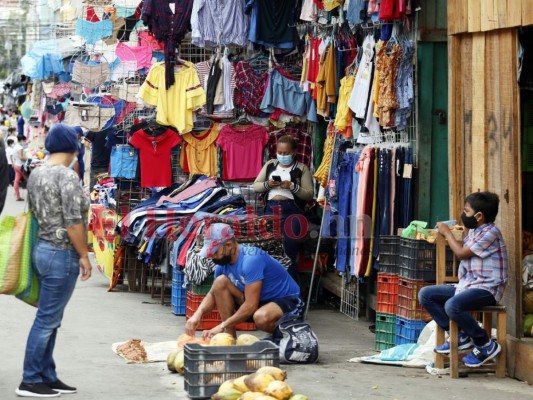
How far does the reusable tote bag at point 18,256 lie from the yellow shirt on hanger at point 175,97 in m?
7.78

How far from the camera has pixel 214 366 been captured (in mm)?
7945

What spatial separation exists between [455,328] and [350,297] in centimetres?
451

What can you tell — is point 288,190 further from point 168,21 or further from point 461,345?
point 461,345

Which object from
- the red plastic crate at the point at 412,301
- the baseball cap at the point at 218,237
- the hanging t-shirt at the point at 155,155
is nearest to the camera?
the baseball cap at the point at 218,237

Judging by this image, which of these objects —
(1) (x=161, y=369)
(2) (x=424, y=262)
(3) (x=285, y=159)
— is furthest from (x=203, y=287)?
(2) (x=424, y=262)

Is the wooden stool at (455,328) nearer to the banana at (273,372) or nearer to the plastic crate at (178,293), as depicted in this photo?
the banana at (273,372)

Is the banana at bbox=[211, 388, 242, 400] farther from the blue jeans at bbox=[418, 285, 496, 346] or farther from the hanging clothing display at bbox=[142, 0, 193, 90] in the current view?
the hanging clothing display at bbox=[142, 0, 193, 90]

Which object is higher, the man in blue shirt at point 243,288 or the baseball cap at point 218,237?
the baseball cap at point 218,237

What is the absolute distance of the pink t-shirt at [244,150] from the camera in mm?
15594

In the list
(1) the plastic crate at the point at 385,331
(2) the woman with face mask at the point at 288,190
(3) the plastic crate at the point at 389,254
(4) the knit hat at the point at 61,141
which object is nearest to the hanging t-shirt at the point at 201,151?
(2) the woman with face mask at the point at 288,190

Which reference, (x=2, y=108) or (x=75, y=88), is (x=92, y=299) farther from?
(x=2, y=108)

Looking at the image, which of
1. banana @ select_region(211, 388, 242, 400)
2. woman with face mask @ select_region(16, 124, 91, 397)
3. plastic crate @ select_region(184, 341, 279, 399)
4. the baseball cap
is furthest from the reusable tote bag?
the baseball cap

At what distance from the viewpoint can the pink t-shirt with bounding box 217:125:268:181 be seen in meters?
15.6

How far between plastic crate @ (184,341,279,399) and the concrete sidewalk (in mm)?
282
